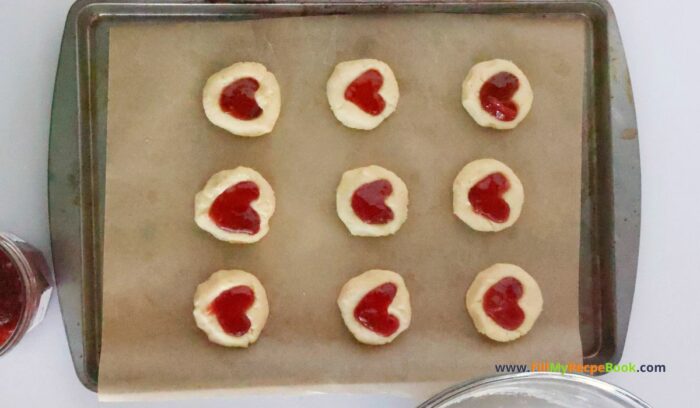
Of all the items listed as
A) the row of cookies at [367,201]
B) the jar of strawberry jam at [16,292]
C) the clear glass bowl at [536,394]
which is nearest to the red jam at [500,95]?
the row of cookies at [367,201]

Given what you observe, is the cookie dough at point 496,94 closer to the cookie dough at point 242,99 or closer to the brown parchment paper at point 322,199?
the brown parchment paper at point 322,199

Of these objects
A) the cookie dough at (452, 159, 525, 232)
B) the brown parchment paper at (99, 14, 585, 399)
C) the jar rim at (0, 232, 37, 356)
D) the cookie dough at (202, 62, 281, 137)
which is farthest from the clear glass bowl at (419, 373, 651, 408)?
the jar rim at (0, 232, 37, 356)

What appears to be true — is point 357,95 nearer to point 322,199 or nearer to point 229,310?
point 322,199

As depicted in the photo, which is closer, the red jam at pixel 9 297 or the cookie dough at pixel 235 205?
the red jam at pixel 9 297

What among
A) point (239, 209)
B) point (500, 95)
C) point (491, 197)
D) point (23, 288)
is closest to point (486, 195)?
point (491, 197)

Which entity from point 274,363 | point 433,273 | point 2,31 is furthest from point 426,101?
point 2,31

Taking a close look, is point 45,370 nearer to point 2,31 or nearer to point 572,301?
point 2,31

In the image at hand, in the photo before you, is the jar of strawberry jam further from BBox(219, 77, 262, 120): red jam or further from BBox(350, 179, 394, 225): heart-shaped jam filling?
BBox(350, 179, 394, 225): heart-shaped jam filling
